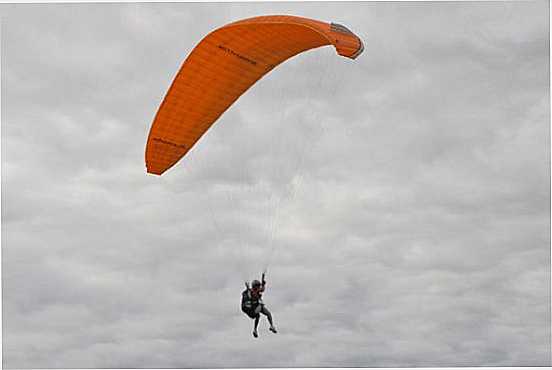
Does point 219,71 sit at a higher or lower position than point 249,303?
higher

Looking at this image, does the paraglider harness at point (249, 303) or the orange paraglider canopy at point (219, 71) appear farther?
the paraglider harness at point (249, 303)

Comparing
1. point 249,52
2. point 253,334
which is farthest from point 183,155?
point 253,334

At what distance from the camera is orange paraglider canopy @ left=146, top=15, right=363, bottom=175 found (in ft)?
77.9

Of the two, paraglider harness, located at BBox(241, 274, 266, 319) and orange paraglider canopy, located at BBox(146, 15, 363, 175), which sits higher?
orange paraglider canopy, located at BBox(146, 15, 363, 175)

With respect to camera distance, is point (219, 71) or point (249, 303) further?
point (249, 303)

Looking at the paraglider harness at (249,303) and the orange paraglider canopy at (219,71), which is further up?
the orange paraglider canopy at (219,71)

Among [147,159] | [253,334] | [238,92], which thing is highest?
[238,92]

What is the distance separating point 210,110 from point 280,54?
2.39 m

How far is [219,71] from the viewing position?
25.2m

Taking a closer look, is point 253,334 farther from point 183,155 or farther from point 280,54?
point 280,54

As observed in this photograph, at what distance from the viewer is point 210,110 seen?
26.2m

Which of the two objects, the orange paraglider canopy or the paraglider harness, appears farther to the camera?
the paraglider harness

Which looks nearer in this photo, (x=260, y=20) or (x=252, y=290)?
(x=260, y=20)

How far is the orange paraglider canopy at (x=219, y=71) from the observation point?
23734 millimetres
